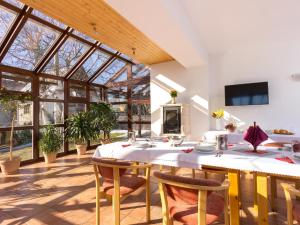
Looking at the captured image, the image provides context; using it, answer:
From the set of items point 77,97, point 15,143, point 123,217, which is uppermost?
point 77,97

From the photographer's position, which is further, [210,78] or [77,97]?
[77,97]

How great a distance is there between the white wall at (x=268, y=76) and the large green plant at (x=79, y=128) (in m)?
3.66

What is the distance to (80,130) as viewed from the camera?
18.9 ft

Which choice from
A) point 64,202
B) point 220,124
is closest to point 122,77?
point 220,124

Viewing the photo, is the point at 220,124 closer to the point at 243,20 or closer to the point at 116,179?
the point at 243,20

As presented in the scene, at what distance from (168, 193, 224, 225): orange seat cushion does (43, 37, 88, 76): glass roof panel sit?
15.3ft

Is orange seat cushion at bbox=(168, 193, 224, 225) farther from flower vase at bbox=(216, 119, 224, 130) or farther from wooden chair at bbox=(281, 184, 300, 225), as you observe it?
flower vase at bbox=(216, 119, 224, 130)

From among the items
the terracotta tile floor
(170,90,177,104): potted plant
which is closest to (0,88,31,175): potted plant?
the terracotta tile floor

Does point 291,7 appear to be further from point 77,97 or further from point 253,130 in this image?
point 77,97

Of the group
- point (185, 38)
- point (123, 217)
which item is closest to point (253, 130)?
Result: point (123, 217)

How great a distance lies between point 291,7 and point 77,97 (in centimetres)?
579

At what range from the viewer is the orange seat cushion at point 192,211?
1.44 meters

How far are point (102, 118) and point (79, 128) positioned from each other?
2.60ft

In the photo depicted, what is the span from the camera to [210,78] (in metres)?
5.42
